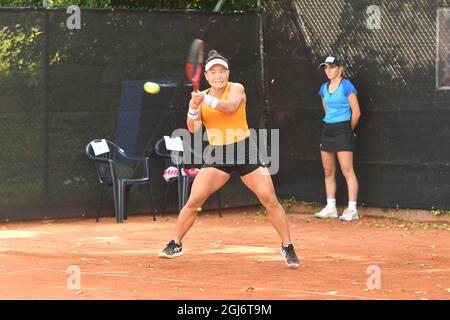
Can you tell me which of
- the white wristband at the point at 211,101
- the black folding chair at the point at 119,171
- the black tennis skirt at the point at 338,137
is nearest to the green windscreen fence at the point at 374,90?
the black tennis skirt at the point at 338,137

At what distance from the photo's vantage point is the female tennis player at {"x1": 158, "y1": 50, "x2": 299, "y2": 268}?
10.1m

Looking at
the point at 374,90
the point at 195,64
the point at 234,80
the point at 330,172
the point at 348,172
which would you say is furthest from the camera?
the point at 234,80

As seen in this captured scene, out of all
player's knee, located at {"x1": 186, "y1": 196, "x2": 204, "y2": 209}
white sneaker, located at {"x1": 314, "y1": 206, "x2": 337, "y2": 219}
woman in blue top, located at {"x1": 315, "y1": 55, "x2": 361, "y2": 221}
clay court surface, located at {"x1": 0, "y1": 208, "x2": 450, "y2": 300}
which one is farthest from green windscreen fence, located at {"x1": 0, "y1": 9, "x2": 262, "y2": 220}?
player's knee, located at {"x1": 186, "y1": 196, "x2": 204, "y2": 209}

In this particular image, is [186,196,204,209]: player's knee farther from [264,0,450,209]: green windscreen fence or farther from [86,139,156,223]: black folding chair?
[264,0,450,209]: green windscreen fence

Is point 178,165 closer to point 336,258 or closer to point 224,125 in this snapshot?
point 336,258

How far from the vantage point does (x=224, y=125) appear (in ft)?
33.2

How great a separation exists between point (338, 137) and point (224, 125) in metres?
4.48

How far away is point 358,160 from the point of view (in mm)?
14570

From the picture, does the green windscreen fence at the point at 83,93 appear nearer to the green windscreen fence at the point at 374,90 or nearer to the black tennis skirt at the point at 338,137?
the green windscreen fence at the point at 374,90

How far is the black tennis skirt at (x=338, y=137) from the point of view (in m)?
14.3

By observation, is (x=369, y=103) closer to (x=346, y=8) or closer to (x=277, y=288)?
(x=346, y=8)

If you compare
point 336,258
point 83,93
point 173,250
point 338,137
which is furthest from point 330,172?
point 173,250

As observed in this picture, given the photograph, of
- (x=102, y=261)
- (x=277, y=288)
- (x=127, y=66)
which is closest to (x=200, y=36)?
(x=127, y=66)

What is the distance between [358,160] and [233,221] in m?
1.72
